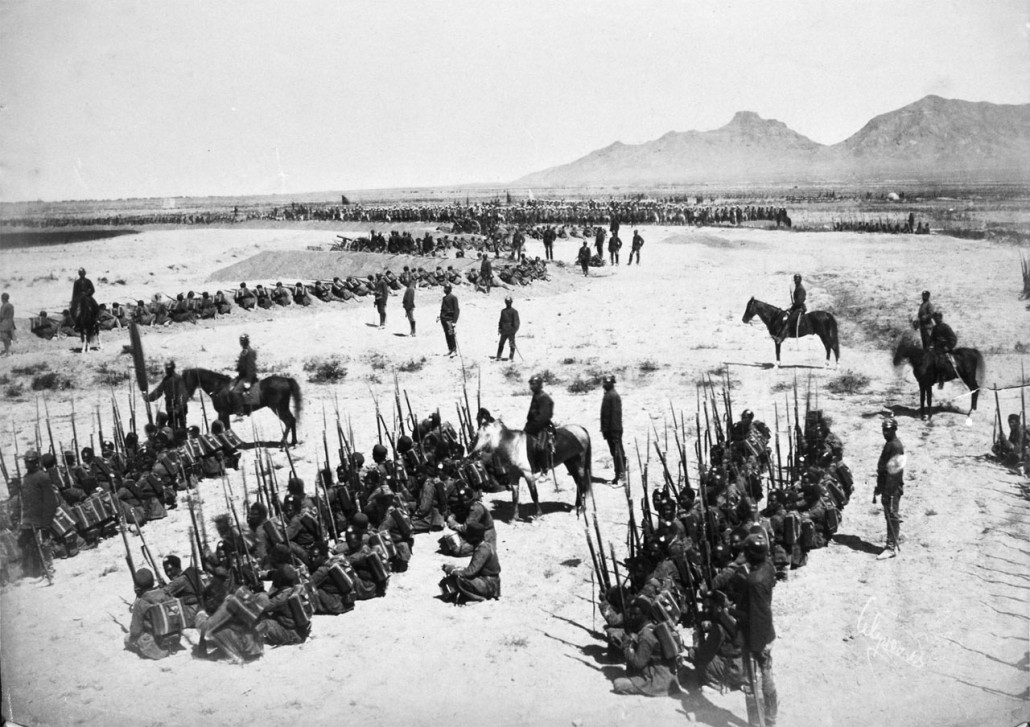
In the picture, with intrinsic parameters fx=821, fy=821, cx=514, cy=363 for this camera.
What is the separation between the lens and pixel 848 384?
1680cm

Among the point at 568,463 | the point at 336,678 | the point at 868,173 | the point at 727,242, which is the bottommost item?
the point at 336,678

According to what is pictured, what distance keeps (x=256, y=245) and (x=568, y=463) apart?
45.9 meters

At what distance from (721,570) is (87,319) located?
19687 mm

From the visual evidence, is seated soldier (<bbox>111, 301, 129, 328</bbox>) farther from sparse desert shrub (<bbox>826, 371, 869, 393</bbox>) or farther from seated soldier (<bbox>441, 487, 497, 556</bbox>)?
sparse desert shrub (<bbox>826, 371, 869, 393</bbox>)

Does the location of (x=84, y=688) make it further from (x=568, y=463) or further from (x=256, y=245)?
(x=256, y=245)

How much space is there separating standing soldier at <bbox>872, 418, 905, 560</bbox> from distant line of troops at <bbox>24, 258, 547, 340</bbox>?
55.3 feet

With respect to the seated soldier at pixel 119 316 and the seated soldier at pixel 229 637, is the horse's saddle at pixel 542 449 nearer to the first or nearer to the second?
the seated soldier at pixel 229 637

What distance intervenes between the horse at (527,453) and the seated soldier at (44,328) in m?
17.6

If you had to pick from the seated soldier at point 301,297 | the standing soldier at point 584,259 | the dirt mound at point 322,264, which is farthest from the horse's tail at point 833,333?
the dirt mound at point 322,264

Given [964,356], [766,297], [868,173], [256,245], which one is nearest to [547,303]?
[766,297]

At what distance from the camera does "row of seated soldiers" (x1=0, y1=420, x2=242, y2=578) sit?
10.4 m

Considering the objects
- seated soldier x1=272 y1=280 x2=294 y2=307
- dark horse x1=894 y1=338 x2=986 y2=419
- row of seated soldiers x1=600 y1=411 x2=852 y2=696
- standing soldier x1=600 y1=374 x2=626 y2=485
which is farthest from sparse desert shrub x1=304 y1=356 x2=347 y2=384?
dark horse x1=894 y1=338 x2=986 y2=419

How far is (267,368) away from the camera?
20594 millimetres

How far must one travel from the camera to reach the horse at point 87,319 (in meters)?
21.7
